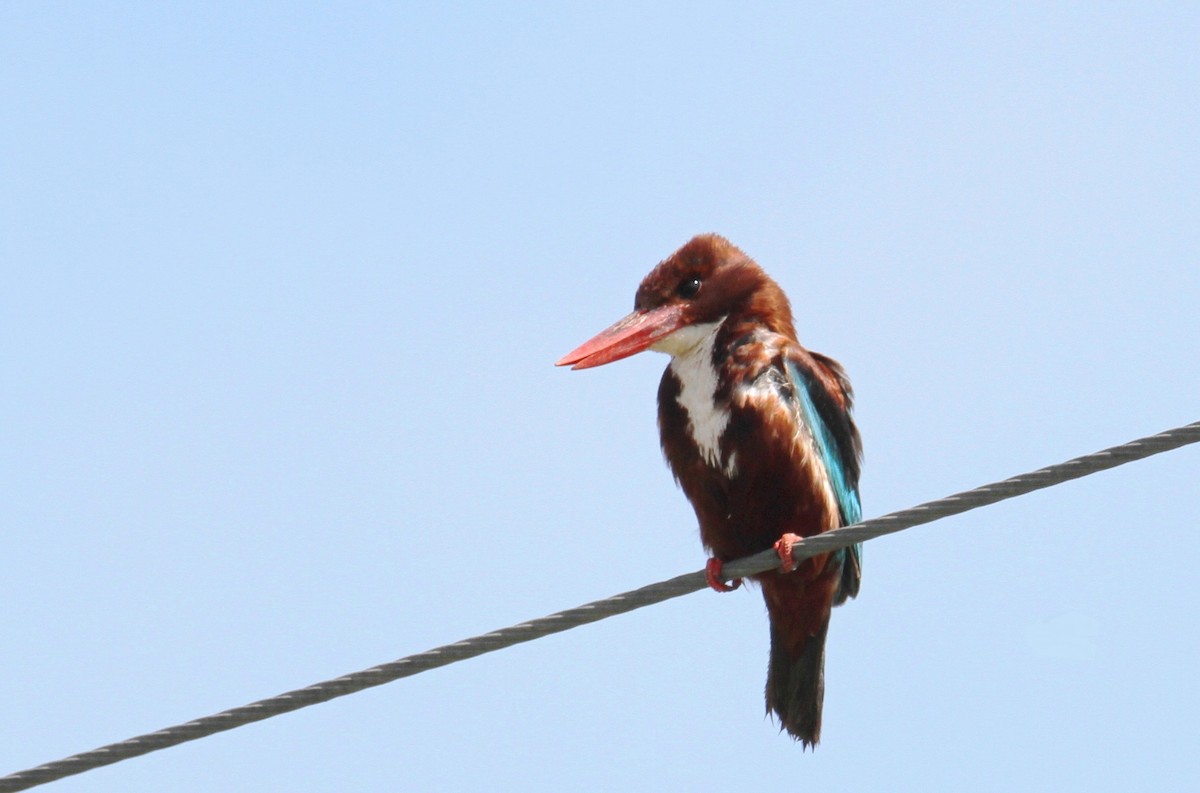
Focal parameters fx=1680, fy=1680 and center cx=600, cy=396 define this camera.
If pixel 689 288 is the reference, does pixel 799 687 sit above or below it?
below

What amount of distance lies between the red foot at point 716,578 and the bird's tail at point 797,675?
273mm

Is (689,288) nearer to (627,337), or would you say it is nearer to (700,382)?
(627,337)

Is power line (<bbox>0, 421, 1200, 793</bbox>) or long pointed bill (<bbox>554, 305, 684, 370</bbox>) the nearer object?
power line (<bbox>0, 421, 1200, 793</bbox>)

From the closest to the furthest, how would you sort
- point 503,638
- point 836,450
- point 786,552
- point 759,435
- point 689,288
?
point 503,638 → point 786,552 → point 759,435 → point 836,450 → point 689,288

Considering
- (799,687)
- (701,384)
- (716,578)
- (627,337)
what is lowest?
(799,687)

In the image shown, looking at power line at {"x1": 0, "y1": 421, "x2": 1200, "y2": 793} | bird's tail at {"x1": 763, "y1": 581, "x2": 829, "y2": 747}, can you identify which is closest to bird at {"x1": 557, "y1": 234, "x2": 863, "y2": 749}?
bird's tail at {"x1": 763, "y1": 581, "x2": 829, "y2": 747}

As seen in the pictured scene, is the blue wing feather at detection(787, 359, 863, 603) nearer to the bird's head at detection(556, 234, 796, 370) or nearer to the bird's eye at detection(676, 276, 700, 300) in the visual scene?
the bird's head at detection(556, 234, 796, 370)

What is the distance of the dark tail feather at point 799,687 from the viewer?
5246mm

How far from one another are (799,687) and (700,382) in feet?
3.30

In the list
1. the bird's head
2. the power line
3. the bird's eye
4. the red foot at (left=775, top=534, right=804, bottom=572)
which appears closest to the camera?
the power line

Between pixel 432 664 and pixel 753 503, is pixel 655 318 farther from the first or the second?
pixel 432 664

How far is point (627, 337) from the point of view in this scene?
5672 mm

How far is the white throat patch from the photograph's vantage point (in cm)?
504

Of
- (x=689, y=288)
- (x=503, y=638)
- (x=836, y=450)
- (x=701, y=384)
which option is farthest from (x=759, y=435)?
(x=503, y=638)
